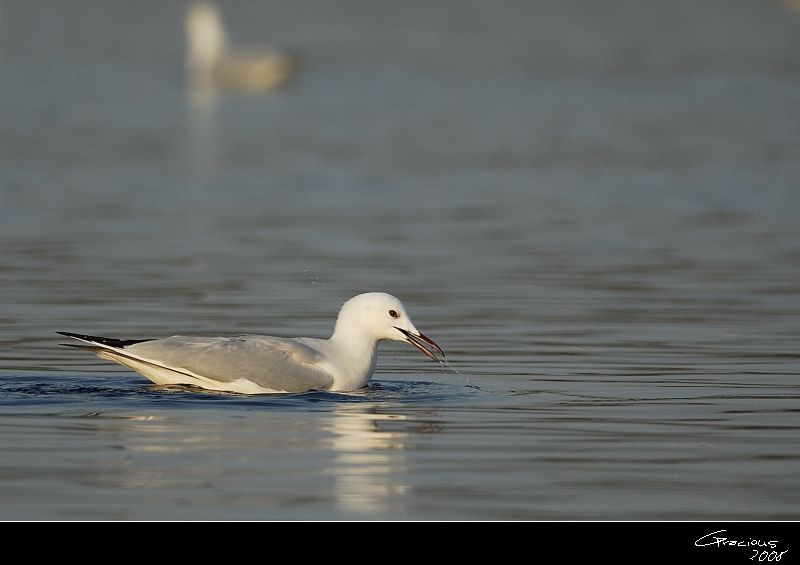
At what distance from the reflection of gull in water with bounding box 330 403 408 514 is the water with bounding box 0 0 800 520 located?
0.03 meters

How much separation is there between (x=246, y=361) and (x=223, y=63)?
37086mm

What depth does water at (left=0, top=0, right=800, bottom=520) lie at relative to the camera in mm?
9938

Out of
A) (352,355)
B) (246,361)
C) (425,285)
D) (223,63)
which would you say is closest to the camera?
Answer: (246,361)

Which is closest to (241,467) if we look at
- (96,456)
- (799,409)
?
(96,456)

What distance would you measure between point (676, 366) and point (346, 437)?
3606 mm

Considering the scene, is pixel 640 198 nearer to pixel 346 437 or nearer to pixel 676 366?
pixel 676 366

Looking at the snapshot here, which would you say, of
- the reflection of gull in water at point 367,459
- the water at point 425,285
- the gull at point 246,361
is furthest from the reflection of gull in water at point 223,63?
the reflection of gull in water at point 367,459

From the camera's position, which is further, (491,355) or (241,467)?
(491,355)

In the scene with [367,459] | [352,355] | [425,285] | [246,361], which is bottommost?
[367,459]

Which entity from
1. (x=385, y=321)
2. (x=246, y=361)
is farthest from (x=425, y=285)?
(x=246, y=361)

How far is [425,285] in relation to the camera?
18.2 meters

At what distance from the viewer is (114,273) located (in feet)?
61.5

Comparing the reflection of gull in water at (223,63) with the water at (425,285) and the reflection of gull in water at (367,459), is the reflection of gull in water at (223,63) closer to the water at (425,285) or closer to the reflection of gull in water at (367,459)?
the water at (425,285)

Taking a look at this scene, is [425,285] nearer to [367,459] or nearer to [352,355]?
[352,355]
